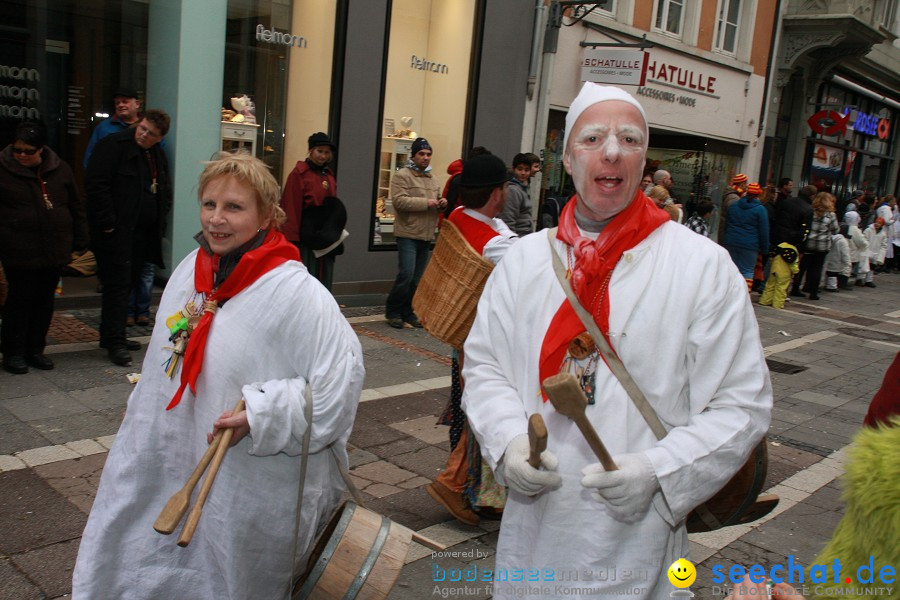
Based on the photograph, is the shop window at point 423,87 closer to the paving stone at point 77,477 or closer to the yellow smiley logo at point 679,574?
the paving stone at point 77,477

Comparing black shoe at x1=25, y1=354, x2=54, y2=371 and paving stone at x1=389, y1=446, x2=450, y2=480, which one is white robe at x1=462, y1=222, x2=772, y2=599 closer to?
paving stone at x1=389, y1=446, x2=450, y2=480

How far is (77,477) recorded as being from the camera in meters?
4.68

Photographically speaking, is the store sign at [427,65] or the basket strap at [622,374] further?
the store sign at [427,65]

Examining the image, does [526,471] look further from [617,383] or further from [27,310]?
[27,310]

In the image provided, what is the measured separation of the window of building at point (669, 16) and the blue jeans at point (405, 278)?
8.77 meters

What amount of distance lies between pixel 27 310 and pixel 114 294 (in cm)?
64

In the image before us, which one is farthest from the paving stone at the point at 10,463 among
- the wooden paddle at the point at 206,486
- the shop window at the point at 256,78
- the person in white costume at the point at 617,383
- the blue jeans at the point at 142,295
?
the shop window at the point at 256,78

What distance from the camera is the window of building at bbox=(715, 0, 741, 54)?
17484mm

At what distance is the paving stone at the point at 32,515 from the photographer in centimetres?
394

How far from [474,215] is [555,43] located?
28.5 feet

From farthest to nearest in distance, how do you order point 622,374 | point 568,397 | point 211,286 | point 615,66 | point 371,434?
point 615,66
point 371,434
point 211,286
point 622,374
point 568,397

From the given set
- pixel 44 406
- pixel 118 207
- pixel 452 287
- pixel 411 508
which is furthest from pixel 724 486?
pixel 118 207

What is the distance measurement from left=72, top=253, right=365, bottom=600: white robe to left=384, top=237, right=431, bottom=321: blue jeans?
617cm

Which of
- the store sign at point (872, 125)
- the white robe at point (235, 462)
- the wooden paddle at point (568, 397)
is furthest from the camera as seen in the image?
the store sign at point (872, 125)
